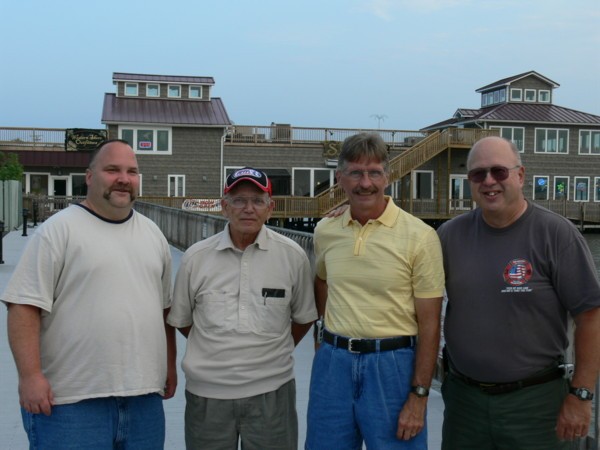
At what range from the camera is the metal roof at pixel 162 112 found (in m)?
41.0

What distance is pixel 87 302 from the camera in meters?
3.16

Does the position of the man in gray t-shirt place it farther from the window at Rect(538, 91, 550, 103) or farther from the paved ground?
the window at Rect(538, 91, 550, 103)

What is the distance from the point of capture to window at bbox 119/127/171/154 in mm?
41188

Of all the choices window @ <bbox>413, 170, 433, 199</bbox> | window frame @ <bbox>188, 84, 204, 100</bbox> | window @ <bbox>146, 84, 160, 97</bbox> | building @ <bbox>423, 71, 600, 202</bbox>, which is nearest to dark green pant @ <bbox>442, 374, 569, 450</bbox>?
window @ <bbox>413, 170, 433, 199</bbox>

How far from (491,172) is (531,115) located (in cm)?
4426

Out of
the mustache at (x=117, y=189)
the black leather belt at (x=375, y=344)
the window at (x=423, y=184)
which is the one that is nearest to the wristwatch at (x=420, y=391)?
the black leather belt at (x=375, y=344)

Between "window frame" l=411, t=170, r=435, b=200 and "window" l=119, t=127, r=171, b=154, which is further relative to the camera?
"window frame" l=411, t=170, r=435, b=200

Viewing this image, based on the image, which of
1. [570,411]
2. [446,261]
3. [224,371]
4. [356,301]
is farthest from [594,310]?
[224,371]

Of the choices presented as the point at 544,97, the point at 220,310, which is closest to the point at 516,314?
the point at 220,310

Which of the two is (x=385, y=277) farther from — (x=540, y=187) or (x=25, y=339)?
(x=540, y=187)

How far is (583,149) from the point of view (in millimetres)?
45688

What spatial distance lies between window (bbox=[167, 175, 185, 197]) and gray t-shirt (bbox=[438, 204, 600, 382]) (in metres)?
38.9

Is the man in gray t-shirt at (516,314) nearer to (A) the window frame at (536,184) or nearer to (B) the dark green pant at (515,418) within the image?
(B) the dark green pant at (515,418)

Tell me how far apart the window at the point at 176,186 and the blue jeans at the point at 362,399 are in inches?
1531
